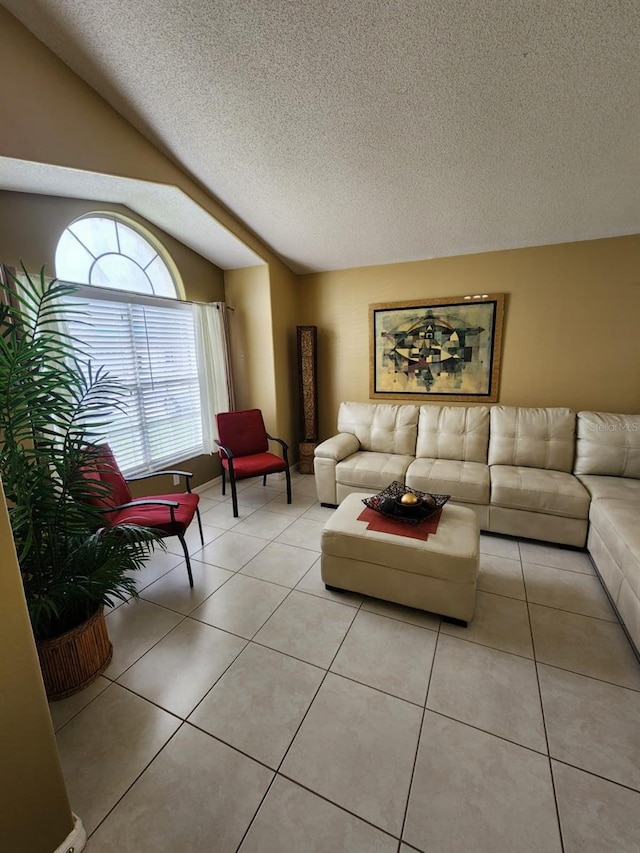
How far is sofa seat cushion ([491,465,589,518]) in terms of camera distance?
7.79 feet

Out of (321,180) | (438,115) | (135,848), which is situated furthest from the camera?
(321,180)

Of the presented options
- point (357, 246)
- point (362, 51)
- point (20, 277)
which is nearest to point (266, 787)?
point (20, 277)

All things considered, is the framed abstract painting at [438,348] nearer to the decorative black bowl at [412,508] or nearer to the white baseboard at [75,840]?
the decorative black bowl at [412,508]

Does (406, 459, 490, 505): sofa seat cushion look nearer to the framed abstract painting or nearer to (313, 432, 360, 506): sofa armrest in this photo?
(313, 432, 360, 506): sofa armrest

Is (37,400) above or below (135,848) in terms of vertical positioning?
above

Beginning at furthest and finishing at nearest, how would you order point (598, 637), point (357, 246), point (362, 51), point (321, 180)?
point (357, 246) → point (321, 180) → point (598, 637) → point (362, 51)

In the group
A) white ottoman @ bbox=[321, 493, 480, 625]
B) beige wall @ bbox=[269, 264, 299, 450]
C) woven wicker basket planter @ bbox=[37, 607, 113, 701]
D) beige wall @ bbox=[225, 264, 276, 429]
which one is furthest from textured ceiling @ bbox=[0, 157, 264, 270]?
white ottoman @ bbox=[321, 493, 480, 625]

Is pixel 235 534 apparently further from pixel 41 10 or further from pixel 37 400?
pixel 41 10

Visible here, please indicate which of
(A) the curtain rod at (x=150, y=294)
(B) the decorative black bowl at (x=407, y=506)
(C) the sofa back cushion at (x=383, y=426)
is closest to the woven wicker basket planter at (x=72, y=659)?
(B) the decorative black bowl at (x=407, y=506)

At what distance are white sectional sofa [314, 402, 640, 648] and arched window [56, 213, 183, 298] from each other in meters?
2.18

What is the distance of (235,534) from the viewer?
110 inches

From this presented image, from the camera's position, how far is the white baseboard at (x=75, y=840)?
975mm

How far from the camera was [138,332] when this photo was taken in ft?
9.54

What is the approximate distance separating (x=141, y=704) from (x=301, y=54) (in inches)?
119
